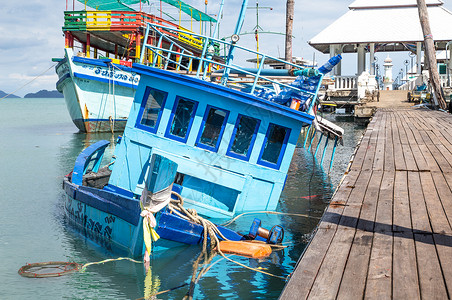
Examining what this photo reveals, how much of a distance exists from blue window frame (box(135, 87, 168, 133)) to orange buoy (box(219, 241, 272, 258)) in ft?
9.50

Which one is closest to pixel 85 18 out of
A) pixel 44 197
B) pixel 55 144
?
pixel 55 144

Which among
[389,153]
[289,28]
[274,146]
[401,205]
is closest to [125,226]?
[274,146]

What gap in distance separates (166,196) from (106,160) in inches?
579

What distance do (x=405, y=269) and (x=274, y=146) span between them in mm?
6005

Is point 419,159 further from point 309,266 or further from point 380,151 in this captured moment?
point 309,266

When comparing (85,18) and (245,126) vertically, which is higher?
(85,18)

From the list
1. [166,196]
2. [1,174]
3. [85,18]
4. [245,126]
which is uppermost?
[85,18]

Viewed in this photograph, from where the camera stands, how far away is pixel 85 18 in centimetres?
2983

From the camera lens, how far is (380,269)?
4.46 m

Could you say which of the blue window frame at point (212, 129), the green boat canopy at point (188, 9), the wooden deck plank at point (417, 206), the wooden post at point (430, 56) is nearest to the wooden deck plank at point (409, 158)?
the wooden deck plank at point (417, 206)

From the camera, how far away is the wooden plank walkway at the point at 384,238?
408 centimetres

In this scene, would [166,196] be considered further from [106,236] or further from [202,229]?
[106,236]

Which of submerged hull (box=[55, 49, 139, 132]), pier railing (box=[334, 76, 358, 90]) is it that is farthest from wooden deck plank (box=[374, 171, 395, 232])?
pier railing (box=[334, 76, 358, 90])

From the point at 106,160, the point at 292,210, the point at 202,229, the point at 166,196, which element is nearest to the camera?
the point at 166,196
